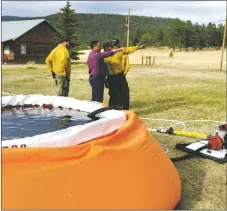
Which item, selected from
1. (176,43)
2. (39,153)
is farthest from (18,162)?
(176,43)

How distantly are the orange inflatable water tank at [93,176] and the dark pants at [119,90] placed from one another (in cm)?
374

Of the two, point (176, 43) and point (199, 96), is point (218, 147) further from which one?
point (176, 43)

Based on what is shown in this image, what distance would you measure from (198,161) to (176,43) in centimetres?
9694

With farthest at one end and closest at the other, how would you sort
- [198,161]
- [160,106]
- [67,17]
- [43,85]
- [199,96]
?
1. [67,17]
2. [43,85]
3. [199,96]
4. [160,106]
5. [198,161]

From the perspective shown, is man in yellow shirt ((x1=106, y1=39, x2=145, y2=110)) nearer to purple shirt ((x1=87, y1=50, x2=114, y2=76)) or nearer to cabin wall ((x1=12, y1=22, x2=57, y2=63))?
purple shirt ((x1=87, y1=50, x2=114, y2=76))

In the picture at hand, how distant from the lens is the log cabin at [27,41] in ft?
117

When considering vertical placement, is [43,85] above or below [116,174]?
below

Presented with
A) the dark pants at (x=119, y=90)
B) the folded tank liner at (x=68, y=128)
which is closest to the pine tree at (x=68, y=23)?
the dark pants at (x=119, y=90)

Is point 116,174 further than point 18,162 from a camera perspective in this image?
Yes

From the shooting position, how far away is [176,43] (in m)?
99.8

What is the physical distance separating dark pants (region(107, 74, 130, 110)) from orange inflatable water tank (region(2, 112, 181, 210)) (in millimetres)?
3735

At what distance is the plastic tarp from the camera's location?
288 centimetres

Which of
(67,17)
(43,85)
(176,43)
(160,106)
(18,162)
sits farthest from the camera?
(176,43)

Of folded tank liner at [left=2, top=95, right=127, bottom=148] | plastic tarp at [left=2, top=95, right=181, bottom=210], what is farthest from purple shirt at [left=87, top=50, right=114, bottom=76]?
plastic tarp at [left=2, top=95, right=181, bottom=210]
